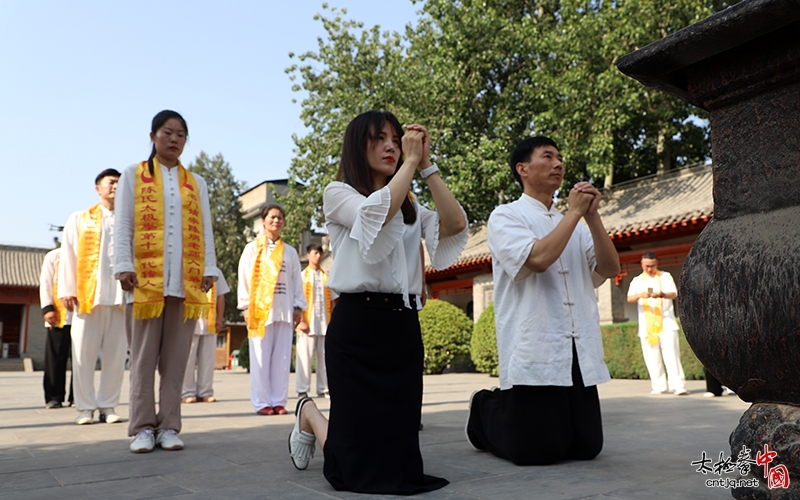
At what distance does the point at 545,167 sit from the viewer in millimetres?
3787

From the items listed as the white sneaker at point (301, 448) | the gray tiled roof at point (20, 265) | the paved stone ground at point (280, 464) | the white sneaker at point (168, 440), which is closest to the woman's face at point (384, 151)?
the white sneaker at point (301, 448)

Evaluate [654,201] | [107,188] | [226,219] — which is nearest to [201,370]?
[107,188]

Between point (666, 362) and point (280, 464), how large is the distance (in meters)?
6.67

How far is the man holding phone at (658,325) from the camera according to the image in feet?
28.4

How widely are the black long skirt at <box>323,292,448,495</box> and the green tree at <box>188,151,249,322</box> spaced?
2930 centimetres

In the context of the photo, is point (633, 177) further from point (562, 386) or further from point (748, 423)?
point (748, 423)

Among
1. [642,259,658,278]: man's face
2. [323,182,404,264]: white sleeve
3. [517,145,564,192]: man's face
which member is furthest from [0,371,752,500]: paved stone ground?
[642,259,658,278]: man's face

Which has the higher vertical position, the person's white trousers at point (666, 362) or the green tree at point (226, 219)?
the green tree at point (226, 219)

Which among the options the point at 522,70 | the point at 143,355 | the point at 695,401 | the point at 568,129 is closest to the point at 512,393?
the point at 143,355

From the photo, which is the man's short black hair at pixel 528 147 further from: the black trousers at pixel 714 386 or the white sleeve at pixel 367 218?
the black trousers at pixel 714 386

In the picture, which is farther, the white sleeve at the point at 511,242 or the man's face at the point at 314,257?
the man's face at the point at 314,257

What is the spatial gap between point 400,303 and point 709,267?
138 centimetres

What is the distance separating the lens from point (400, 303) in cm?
301

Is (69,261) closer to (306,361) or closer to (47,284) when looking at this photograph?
(47,284)
